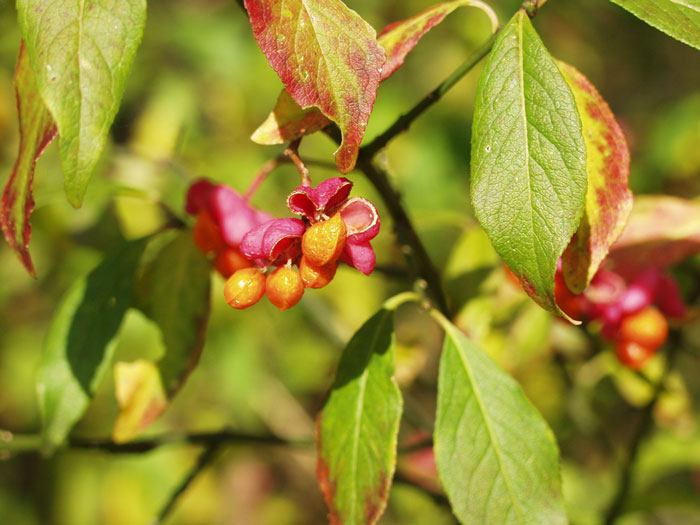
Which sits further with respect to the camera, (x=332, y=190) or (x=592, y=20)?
(x=592, y=20)

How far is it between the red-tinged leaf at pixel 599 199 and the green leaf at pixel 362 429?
0.21 m

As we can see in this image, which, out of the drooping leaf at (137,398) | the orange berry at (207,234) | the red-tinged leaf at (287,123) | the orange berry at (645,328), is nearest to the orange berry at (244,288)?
the red-tinged leaf at (287,123)

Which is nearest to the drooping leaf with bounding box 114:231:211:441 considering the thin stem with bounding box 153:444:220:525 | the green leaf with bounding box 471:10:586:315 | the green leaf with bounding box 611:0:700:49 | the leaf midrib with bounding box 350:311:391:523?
the thin stem with bounding box 153:444:220:525

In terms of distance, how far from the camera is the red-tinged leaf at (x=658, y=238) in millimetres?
1149

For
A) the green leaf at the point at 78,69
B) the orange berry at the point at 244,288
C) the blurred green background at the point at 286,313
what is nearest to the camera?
the green leaf at the point at 78,69

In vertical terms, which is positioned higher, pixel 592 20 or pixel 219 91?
pixel 592 20

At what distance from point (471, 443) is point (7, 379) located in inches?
82.7

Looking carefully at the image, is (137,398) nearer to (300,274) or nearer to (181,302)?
(181,302)

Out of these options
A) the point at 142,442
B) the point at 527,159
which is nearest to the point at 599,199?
the point at 527,159

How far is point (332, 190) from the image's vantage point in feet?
2.46

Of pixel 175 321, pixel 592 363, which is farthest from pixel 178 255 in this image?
pixel 592 363

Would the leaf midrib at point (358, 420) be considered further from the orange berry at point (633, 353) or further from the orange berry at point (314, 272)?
the orange berry at point (633, 353)

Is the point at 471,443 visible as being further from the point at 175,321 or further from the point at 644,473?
the point at 644,473

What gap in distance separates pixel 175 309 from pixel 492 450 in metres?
0.40
